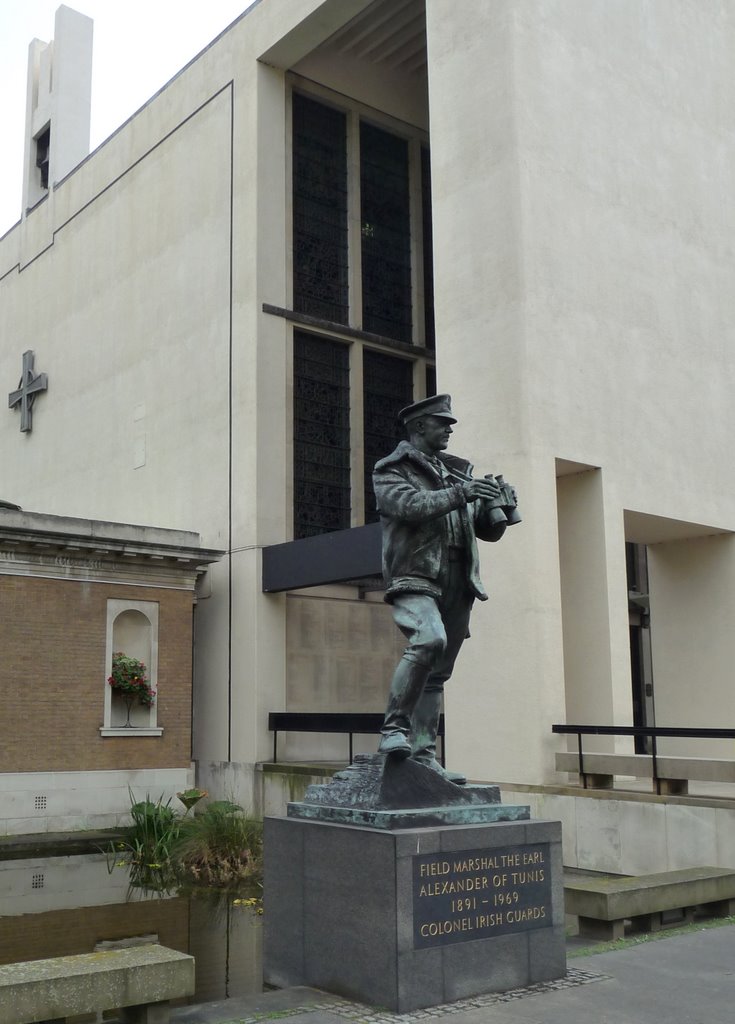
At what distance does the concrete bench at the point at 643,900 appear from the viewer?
921 cm

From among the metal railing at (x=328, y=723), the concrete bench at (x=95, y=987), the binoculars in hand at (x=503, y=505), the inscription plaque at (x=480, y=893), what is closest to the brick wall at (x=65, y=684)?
the metal railing at (x=328, y=723)

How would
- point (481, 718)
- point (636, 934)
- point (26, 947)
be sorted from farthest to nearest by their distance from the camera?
point (481, 718) → point (26, 947) → point (636, 934)

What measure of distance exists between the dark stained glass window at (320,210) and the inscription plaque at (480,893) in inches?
669

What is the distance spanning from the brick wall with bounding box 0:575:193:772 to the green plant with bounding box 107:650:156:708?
258 mm

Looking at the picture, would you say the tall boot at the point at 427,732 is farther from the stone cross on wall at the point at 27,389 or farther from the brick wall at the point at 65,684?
the stone cross on wall at the point at 27,389

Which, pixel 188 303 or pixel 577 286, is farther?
pixel 188 303

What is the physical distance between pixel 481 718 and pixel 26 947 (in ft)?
23.4

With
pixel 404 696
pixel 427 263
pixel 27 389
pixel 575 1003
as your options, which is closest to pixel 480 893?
pixel 575 1003

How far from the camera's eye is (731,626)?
18938mm

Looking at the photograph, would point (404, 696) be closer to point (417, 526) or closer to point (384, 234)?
point (417, 526)

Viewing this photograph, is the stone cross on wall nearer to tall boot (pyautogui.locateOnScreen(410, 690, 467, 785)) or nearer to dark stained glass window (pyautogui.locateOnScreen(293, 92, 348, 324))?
dark stained glass window (pyautogui.locateOnScreen(293, 92, 348, 324))

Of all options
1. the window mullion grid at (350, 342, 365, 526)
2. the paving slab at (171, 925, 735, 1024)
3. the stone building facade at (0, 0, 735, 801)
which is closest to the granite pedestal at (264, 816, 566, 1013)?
the paving slab at (171, 925, 735, 1024)

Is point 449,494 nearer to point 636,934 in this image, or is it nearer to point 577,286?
point 636,934

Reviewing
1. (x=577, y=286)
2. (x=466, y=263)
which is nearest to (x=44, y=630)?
(x=466, y=263)
